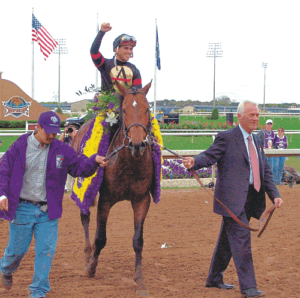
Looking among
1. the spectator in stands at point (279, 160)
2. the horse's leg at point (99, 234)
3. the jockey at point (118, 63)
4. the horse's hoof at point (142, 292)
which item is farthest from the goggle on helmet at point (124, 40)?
the spectator in stands at point (279, 160)

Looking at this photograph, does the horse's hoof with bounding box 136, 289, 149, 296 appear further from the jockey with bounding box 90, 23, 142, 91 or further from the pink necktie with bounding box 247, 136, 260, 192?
the jockey with bounding box 90, 23, 142, 91

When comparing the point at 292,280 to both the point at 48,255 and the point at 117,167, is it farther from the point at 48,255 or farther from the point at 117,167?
the point at 48,255

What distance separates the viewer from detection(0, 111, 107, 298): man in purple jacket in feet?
12.3

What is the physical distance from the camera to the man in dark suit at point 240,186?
4.06 metres

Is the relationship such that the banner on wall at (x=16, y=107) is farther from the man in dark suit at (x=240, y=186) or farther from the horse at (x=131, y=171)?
the man in dark suit at (x=240, y=186)

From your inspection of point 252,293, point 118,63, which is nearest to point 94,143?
point 118,63

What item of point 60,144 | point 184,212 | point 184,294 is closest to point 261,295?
point 184,294

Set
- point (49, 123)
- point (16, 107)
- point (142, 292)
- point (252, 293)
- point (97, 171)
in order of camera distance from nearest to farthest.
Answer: point (49, 123), point (252, 293), point (142, 292), point (97, 171), point (16, 107)

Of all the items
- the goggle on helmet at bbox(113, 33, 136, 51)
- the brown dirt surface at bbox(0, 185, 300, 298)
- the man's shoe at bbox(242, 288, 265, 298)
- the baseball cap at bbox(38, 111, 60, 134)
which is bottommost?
the brown dirt surface at bbox(0, 185, 300, 298)

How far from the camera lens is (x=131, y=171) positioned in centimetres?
453

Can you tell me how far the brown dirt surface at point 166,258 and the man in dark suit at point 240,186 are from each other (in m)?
0.32

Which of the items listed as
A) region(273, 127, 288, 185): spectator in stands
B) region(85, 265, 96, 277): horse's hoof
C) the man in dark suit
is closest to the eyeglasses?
the man in dark suit

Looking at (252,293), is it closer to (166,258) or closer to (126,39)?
(166,258)

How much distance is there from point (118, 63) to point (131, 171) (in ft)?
4.95
